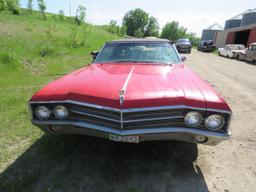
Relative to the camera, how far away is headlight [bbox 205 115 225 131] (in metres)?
2.17

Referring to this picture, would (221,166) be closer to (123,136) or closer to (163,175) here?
(163,175)

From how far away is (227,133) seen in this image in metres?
2.20

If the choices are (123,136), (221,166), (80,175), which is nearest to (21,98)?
(80,175)

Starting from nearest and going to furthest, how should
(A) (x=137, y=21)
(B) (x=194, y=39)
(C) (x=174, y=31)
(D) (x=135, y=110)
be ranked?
(D) (x=135, y=110) < (B) (x=194, y=39) < (C) (x=174, y=31) < (A) (x=137, y=21)

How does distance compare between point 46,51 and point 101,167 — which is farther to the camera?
point 46,51

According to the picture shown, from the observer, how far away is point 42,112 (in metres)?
2.42

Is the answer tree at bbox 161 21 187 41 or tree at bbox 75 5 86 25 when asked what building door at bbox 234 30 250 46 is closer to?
tree at bbox 75 5 86 25

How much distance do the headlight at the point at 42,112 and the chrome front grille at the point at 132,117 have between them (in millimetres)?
366

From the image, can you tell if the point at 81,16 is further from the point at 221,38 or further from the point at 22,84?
the point at 221,38

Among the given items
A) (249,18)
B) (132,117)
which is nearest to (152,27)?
(249,18)

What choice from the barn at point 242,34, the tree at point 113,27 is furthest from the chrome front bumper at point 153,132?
the tree at point 113,27

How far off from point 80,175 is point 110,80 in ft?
4.14

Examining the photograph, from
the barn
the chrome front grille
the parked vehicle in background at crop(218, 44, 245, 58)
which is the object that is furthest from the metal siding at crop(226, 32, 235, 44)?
the chrome front grille

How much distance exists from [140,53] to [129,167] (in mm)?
2176
